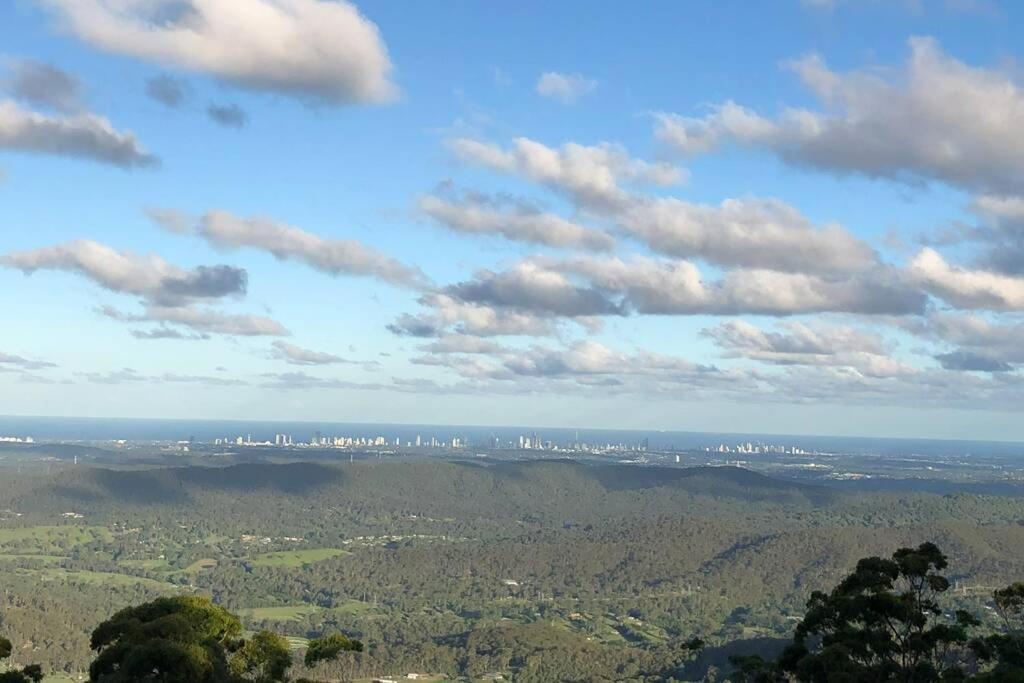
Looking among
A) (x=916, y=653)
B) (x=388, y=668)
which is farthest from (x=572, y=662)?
(x=916, y=653)

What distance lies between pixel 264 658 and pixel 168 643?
37.3 ft

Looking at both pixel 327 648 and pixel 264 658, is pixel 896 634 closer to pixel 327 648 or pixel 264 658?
pixel 327 648

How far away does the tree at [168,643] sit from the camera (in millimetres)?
53281

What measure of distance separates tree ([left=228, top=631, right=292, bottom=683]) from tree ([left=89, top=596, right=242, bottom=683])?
41.4 inches

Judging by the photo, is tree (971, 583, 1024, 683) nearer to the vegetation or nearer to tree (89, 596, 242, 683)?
the vegetation

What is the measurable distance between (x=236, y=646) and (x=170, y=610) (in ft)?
15.4

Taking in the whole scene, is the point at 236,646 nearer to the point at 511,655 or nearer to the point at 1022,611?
the point at 1022,611

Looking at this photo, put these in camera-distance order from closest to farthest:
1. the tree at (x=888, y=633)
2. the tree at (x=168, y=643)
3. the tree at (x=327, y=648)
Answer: the tree at (x=168, y=643), the tree at (x=888, y=633), the tree at (x=327, y=648)

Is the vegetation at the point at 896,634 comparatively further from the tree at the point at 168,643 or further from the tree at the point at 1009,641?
the tree at the point at 168,643

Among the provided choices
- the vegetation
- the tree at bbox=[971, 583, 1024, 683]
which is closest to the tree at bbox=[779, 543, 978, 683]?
the vegetation

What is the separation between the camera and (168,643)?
54188 millimetres

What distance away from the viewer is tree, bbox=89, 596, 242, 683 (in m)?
53.3

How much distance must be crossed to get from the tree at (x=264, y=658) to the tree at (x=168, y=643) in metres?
1.05

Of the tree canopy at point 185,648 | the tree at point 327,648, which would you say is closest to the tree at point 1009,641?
the tree at point 327,648
